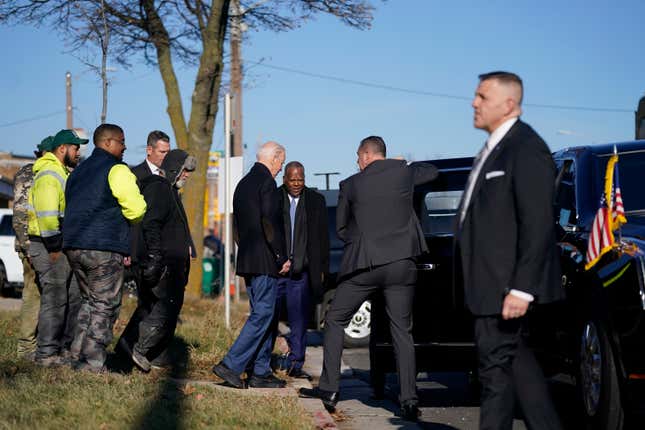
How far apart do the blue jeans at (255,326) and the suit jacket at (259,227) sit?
0.12 metres

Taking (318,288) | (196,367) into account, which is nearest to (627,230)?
(318,288)

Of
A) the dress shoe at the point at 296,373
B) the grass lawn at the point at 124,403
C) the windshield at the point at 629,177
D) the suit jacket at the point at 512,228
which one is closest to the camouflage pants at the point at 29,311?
the grass lawn at the point at 124,403

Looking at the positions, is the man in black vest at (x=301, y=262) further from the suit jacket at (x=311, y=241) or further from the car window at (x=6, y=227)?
the car window at (x=6, y=227)

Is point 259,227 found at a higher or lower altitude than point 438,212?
lower

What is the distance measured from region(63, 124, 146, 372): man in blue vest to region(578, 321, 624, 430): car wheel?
11.7 feet

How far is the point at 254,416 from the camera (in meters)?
6.68

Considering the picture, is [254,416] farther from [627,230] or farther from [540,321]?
[627,230]

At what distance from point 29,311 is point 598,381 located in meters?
5.63

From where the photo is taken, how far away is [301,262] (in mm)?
10086

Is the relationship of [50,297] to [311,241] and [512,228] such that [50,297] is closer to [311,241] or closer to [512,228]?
[311,241]

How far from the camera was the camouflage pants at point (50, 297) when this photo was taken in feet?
29.3

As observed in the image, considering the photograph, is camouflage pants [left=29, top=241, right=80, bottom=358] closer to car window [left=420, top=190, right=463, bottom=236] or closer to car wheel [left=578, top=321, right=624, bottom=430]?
car window [left=420, top=190, right=463, bottom=236]

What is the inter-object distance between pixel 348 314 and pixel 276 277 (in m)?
1.01

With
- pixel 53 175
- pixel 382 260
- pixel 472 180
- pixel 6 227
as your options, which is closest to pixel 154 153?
pixel 53 175
